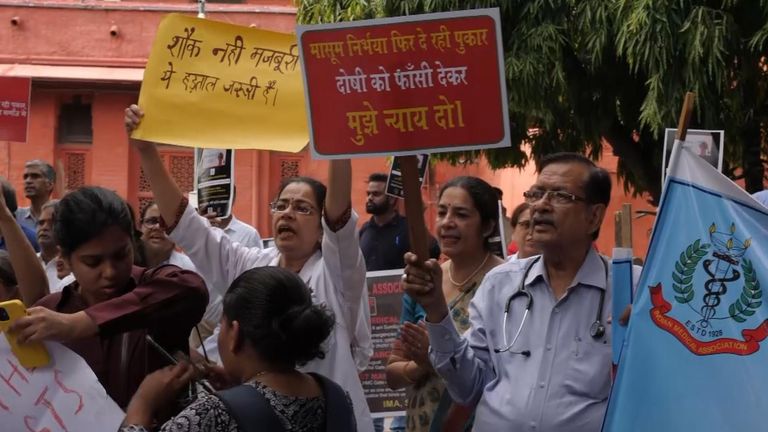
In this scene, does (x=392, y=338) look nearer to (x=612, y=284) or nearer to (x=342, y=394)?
(x=612, y=284)

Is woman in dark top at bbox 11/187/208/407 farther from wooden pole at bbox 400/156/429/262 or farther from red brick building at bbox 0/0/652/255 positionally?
red brick building at bbox 0/0/652/255

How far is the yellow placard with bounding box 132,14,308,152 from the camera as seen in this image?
440 cm

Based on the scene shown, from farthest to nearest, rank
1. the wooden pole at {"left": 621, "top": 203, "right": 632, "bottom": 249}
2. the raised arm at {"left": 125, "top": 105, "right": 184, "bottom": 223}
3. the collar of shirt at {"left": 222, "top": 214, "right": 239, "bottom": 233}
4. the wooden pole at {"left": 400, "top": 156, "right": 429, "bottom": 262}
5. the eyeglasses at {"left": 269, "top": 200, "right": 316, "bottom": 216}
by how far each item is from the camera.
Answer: the collar of shirt at {"left": 222, "top": 214, "right": 239, "bottom": 233} → the eyeglasses at {"left": 269, "top": 200, "right": 316, "bottom": 216} → the wooden pole at {"left": 621, "top": 203, "right": 632, "bottom": 249} → the raised arm at {"left": 125, "top": 105, "right": 184, "bottom": 223} → the wooden pole at {"left": 400, "top": 156, "right": 429, "bottom": 262}

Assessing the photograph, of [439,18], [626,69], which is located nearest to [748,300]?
[439,18]

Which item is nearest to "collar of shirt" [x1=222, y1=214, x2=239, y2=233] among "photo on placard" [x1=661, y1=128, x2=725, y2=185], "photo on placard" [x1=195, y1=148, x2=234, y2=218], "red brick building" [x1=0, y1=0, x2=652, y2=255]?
"photo on placard" [x1=195, y1=148, x2=234, y2=218]

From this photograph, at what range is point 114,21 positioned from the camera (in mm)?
20188

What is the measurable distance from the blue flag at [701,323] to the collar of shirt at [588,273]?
0.26 metres

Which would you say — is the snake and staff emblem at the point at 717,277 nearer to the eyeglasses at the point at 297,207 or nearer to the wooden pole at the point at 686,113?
the wooden pole at the point at 686,113

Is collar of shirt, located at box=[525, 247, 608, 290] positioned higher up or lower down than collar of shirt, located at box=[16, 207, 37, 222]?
lower down

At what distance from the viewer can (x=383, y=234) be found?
8711 millimetres

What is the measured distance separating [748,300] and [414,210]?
989 mm

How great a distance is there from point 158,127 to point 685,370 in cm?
186

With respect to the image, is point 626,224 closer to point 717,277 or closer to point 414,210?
point 717,277

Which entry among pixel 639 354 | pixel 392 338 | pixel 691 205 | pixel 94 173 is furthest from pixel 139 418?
pixel 94 173
